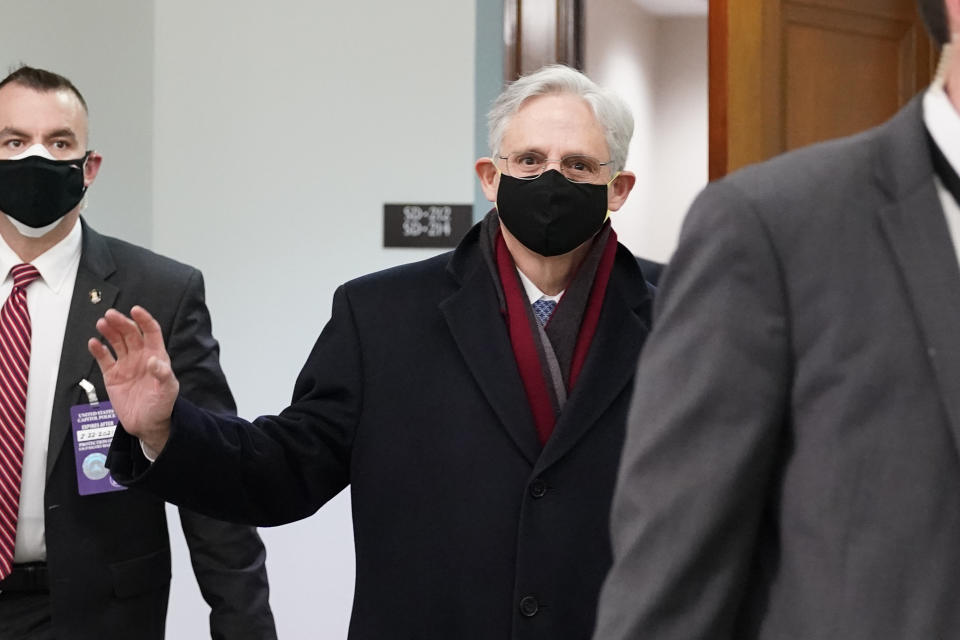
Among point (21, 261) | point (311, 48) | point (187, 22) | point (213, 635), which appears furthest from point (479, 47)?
point (213, 635)

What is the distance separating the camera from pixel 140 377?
162cm

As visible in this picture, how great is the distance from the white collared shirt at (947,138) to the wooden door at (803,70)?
1.79m

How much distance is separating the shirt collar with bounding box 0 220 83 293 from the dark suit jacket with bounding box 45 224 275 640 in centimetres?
3

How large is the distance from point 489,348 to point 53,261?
93 cm

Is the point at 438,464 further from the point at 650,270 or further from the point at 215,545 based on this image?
the point at 215,545

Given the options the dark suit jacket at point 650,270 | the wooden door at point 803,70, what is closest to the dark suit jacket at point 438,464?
the dark suit jacket at point 650,270

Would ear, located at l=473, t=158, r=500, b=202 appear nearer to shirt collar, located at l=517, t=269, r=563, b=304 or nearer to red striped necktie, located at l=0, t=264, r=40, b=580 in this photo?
shirt collar, located at l=517, t=269, r=563, b=304

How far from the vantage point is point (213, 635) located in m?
2.29

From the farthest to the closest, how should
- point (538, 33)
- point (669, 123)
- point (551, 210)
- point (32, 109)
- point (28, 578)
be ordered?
point (669, 123) → point (538, 33) → point (32, 109) → point (28, 578) → point (551, 210)

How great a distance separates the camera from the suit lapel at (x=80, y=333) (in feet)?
6.93

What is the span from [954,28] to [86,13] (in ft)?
9.10

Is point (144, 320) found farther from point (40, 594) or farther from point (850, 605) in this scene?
point (850, 605)

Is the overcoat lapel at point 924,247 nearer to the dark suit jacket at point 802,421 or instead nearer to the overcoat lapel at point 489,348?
the dark suit jacket at point 802,421

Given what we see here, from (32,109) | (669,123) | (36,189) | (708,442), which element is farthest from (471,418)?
Answer: (669,123)
